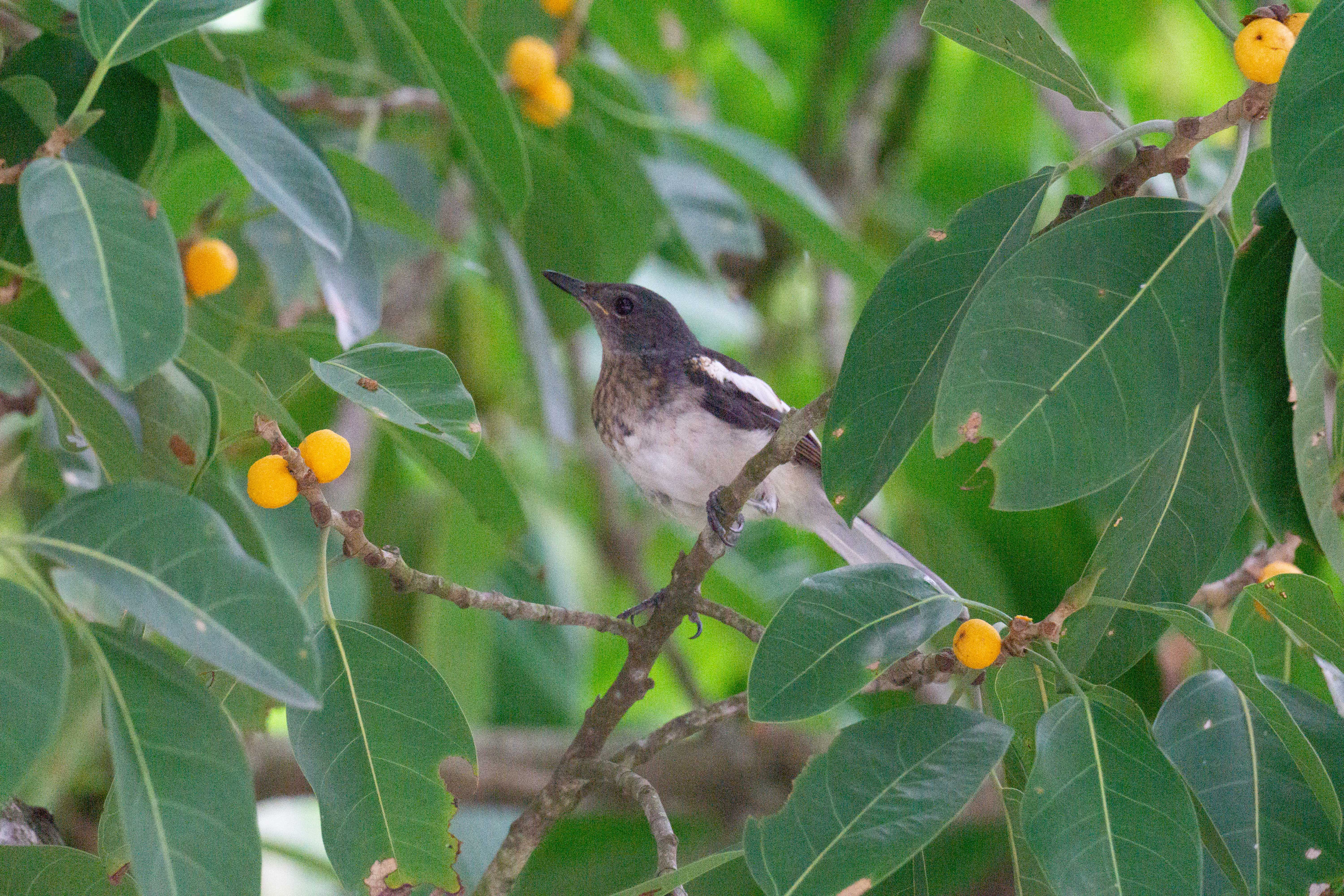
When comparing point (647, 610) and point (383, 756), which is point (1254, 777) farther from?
point (647, 610)

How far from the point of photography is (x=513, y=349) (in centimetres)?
609

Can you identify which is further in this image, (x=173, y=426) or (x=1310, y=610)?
(x=173, y=426)

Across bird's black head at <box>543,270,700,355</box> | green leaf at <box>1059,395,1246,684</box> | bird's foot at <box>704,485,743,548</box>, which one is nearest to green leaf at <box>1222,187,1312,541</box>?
green leaf at <box>1059,395,1246,684</box>

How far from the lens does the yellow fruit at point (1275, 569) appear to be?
8.29 ft

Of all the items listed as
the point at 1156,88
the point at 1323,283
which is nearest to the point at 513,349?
the point at 1156,88

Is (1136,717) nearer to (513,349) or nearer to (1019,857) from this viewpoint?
(1019,857)

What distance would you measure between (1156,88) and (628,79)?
3030 mm

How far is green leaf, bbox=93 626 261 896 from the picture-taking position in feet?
4.75

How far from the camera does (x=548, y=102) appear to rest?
3.67 meters

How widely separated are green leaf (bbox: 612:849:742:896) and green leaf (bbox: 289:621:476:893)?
1.00 ft

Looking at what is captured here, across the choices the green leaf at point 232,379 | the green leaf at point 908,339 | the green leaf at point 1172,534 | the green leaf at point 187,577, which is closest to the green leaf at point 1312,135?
→ the green leaf at point 908,339

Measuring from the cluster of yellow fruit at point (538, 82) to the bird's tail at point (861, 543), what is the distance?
58.2 inches

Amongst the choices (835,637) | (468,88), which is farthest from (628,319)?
(835,637)

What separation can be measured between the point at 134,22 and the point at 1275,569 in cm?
234
